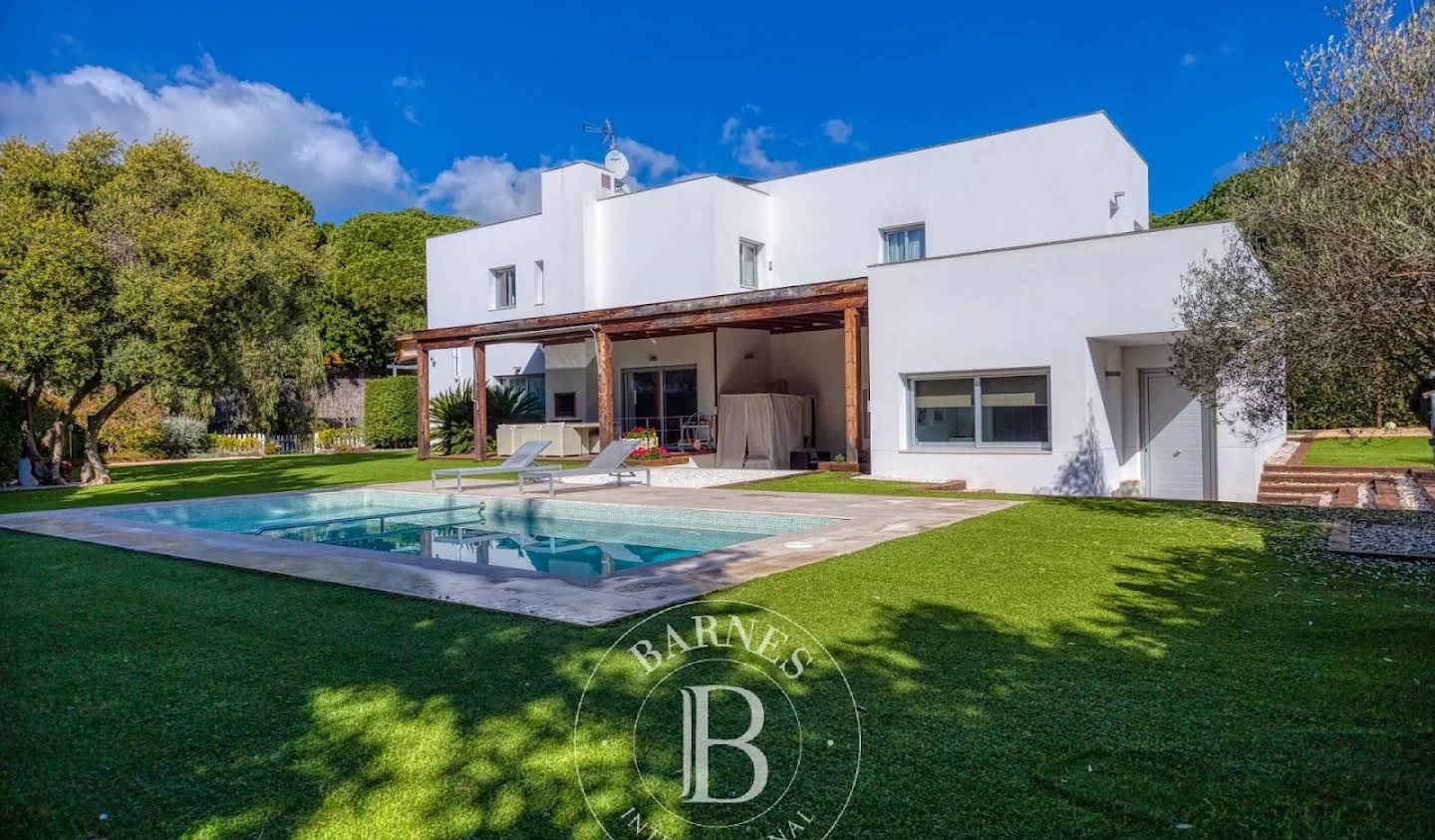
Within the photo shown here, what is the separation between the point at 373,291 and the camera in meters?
37.9

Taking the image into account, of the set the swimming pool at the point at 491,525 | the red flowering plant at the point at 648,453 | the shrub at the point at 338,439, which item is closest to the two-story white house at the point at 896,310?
the red flowering plant at the point at 648,453

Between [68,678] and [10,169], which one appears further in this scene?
[10,169]

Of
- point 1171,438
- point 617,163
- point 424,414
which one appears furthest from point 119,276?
point 1171,438

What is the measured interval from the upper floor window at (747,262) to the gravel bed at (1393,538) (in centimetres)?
1506

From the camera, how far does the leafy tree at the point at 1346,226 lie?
659 centimetres

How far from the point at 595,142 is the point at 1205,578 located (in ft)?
76.3

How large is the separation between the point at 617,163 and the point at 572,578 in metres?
21.1

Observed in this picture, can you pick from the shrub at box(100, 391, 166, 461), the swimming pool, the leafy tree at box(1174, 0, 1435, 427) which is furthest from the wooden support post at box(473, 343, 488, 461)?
the leafy tree at box(1174, 0, 1435, 427)

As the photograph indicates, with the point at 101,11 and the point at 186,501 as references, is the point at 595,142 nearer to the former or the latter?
the point at 101,11

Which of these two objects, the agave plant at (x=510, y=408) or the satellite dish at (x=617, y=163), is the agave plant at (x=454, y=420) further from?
the satellite dish at (x=617, y=163)

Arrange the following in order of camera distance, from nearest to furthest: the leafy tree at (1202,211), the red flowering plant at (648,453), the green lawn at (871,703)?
the green lawn at (871,703)
the red flowering plant at (648,453)
the leafy tree at (1202,211)

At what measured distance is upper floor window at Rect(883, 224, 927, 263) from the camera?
19.4 metres

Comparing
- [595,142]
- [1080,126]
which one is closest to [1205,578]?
[1080,126]

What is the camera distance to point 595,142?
26.1 meters
